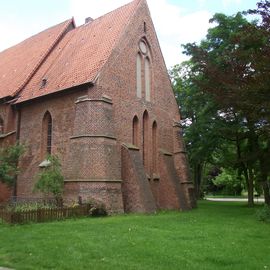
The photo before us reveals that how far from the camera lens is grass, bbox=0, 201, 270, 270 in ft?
25.7

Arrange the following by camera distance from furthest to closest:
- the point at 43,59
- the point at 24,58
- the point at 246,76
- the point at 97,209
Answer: the point at 24,58 → the point at 43,59 → the point at 97,209 → the point at 246,76

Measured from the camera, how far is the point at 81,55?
2298 cm

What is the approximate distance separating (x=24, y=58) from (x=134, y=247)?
21.4m

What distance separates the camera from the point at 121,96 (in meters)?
21.4

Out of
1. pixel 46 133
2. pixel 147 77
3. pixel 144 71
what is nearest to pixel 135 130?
pixel 147 77

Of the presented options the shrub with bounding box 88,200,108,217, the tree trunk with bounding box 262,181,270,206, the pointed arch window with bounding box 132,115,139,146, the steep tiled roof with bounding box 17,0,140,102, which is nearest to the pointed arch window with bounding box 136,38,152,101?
the pointed arch window with bounding box 132,115,139,146

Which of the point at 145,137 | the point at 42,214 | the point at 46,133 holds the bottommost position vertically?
the point at 42,214

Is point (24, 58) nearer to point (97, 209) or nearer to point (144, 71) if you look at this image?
point (144, 71)

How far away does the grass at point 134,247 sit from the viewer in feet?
25.7

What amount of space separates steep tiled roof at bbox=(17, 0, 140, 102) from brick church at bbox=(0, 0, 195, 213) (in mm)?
81

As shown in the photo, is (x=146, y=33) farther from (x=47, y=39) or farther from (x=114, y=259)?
(x=114, y=259)

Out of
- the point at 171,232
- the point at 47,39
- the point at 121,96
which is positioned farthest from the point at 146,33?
the point at 171,232

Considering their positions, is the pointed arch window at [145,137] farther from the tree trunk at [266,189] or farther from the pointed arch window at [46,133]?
the tree trunk at [266,189]

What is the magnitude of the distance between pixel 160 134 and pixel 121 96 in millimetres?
4339
